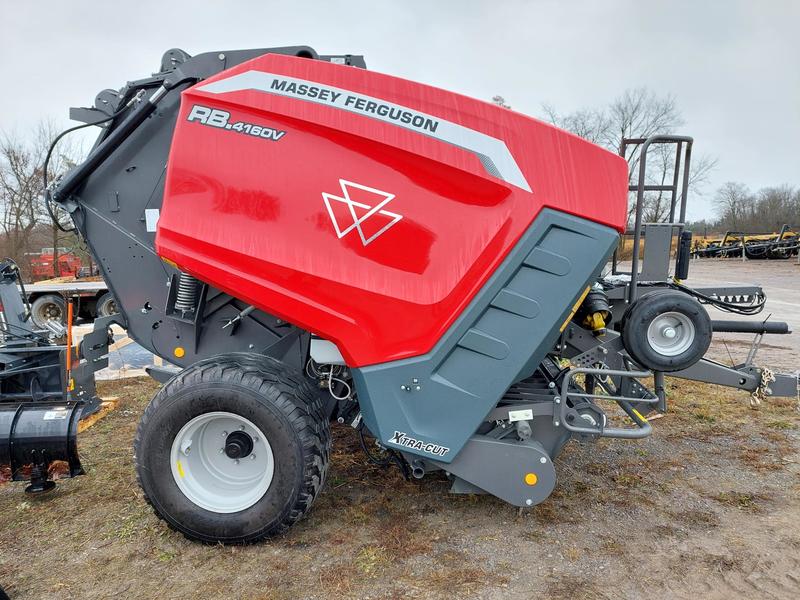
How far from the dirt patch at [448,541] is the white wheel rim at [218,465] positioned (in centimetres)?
A: 26

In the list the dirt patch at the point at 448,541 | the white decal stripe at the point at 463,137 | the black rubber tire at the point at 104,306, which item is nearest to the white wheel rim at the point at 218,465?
the dirt patch at the point at 448,541

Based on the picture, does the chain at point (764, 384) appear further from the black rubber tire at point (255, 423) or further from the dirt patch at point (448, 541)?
the black rubber tire at point (255, 423)

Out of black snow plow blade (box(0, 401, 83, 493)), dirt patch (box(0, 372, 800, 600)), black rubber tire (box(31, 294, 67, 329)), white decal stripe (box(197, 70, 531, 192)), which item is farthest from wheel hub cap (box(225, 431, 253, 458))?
black rubber tire (box(31, 294, 67, 329))

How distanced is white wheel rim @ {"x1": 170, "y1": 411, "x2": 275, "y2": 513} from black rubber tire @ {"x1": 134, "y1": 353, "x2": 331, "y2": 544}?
0.13 ft

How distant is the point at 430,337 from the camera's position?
2.74m

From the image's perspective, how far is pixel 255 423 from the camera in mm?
2793

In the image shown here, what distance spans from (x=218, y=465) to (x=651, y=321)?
8.76ft

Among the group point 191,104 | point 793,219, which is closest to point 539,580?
point 191,104

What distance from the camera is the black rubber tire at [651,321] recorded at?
10.1 feet

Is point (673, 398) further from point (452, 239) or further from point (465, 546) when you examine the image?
point (452, 239)

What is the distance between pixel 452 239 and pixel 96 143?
8.21ft

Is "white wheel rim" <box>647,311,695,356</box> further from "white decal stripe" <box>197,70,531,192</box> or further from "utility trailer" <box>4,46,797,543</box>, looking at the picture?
"white decal stripe" <box>197,70,531,192</box>

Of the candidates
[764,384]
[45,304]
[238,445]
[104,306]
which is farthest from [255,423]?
[45,304]

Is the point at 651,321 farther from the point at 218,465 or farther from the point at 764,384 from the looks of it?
the point at 218,465
